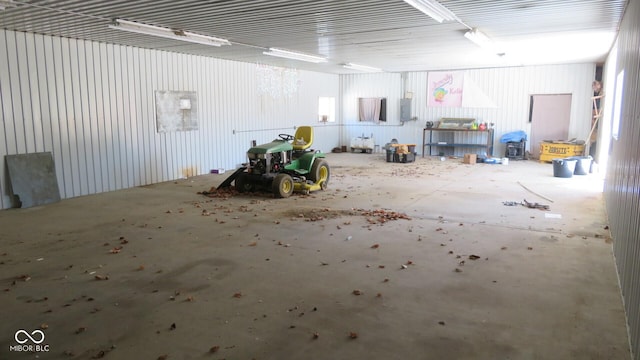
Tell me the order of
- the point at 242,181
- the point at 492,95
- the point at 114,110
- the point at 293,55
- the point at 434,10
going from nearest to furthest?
the point at 434,10
the point at 242,181
the point at 114,110
the point at 293,55
the point at 492,95

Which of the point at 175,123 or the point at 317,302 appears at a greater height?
the point at 175,123

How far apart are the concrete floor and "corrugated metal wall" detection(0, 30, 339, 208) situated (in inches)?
52.3

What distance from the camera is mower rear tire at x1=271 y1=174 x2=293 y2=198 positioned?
846cm

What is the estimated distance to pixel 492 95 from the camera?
50.4ft

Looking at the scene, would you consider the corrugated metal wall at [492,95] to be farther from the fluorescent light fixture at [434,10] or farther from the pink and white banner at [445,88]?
Result: the fluorescent light fixture at [434,10]

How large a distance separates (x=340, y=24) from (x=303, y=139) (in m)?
2.74

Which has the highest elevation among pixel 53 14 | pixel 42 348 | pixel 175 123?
pixel 53 14

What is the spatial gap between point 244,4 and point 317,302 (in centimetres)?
427

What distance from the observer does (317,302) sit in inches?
154

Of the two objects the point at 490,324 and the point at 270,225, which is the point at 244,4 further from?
the point at 490,324

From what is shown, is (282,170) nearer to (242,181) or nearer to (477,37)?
(242,181)

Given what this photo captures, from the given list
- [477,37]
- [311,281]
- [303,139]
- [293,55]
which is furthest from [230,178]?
[477,37]

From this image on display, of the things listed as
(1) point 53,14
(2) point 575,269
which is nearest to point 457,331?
(2) point 575,269

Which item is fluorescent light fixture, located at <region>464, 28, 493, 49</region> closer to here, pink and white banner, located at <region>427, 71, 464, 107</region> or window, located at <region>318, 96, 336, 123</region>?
pink and white banner, located at <region>427, 71, 464, 107</region>
